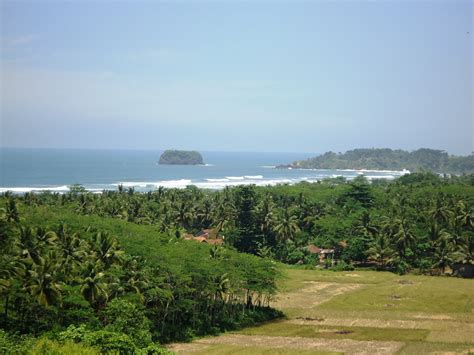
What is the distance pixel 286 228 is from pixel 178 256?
4096 centimetres

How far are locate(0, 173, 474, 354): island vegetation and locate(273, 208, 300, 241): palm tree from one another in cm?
20

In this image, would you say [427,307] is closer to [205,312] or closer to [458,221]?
[205,312]

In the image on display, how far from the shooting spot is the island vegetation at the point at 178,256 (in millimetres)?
41750

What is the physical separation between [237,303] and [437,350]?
21.2 meters

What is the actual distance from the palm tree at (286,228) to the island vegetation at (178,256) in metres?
0.20

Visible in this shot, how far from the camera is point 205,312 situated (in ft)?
185

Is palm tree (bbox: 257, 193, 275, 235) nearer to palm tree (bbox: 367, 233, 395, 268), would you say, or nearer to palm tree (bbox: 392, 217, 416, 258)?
palm tree (bbox: 367, 233, 395, 268)

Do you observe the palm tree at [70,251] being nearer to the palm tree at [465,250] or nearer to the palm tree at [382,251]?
the palm tree at [382,251]

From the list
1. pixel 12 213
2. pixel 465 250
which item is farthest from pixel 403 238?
pixel 12 213

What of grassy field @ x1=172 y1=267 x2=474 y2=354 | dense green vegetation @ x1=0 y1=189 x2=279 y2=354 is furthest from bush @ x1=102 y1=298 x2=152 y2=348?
grassy field @ x1=172 y1=267 x2=474 y2=354

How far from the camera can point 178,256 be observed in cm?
5650

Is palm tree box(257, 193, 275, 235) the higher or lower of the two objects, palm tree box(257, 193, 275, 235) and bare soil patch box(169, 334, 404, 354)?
the higher

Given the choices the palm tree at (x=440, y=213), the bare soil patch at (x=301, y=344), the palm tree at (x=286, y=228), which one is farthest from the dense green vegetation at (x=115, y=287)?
the palm tree at (x=440, y=213)

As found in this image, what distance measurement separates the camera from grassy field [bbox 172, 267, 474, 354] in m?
47.1
